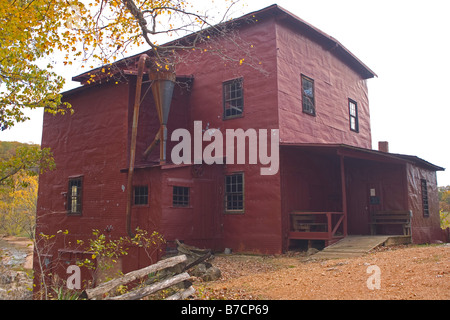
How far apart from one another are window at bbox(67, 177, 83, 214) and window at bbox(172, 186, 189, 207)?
17.2ft

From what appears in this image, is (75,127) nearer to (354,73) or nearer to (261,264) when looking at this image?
(261,264)

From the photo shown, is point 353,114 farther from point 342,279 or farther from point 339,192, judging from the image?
point 342,279

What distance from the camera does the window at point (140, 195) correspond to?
1446 centimetres

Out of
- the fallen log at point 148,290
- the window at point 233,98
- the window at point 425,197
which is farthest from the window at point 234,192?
the window at point 425,197

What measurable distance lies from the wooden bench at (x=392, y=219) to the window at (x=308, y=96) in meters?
4.91

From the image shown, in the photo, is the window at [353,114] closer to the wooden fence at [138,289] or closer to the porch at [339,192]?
the porch at [339,192]

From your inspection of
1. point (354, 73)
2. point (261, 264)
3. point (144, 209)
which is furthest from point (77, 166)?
point (354, 73)

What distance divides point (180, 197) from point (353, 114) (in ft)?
35.6

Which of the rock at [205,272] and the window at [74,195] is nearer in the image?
the rock at [205,272]

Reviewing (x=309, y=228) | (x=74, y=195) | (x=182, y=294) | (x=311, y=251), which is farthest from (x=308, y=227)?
(x=74, y=195)

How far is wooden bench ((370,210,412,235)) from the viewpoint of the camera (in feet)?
50.4

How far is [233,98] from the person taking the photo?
1605 centimetres

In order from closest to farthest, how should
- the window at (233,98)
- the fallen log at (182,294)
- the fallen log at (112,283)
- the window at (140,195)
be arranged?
1. the fallen log at (112,283)
2. the fallen log at (182,294)
3. the window at (140,195)
4. the window at (233,98)

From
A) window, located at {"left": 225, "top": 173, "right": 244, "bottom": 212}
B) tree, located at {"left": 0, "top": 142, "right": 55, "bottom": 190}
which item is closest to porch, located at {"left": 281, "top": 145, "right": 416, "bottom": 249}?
window, located at {"left": 225, "top": 173, "right": 244, "bottom": 212}
